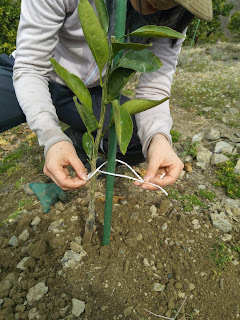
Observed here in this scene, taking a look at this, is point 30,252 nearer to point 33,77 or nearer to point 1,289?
point 1,289

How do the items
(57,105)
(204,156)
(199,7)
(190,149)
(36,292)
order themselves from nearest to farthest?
1. (199,7)
2. (36,292)
3. (57,105)
4. (204,156)
5. (190,149)

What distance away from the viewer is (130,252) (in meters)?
1.51

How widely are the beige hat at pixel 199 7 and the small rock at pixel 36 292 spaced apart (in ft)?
4.53

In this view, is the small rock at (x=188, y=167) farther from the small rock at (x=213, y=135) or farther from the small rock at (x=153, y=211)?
the small rock at (x=153, y=211)

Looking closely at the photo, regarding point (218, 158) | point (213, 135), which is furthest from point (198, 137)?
point (218, 158)

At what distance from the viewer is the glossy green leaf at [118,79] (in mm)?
Result: 1003

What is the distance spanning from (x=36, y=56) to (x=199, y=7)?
32.2 inches

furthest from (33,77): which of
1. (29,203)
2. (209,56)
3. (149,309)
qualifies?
(209,56)

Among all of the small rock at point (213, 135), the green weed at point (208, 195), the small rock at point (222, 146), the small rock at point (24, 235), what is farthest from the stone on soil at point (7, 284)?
the small rock at point (213, 135)

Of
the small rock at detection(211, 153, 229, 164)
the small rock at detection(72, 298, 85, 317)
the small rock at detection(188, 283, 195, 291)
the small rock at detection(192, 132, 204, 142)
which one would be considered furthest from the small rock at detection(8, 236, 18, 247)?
the small rock at detection(192, 132, 204, 142)

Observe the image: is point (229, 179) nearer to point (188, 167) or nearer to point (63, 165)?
point (188, 167)

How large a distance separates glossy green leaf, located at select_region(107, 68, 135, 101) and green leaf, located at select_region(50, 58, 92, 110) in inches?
3.7

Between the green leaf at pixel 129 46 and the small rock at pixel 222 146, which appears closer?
the green leaf at pixel 129 46

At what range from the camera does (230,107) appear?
3430 mm
